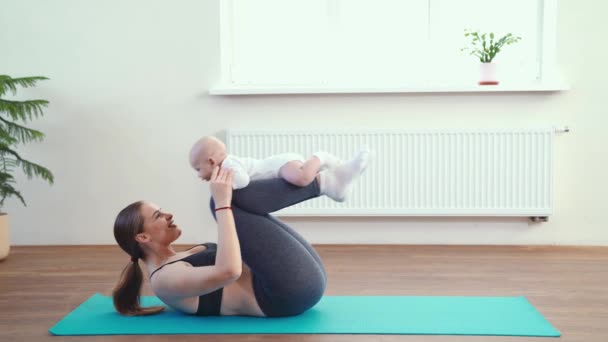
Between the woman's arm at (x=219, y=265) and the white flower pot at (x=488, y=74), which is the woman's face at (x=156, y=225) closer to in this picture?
the woman's arm at (x=219, y=265)

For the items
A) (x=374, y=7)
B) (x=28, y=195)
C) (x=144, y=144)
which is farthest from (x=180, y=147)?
(x=374, y=7)

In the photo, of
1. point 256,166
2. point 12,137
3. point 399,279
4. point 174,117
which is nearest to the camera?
point 256,166

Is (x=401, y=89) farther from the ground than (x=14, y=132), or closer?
farther from the ground

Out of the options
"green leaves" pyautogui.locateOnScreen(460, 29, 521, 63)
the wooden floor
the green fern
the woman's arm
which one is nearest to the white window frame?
"green leaves" pyautogui.locateOnScreen(460, 29, 521, 63)

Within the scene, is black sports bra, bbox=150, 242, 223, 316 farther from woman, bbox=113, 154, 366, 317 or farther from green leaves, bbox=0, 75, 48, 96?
green leaves, bbox=0, 75, 48, 96

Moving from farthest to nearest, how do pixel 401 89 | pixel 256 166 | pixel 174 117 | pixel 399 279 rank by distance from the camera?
pixel 174 117 < pixel 401 89 < pixel 399 279 < pixel 256 166

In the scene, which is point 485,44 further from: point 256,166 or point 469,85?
point 256,166

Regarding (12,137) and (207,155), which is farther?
(12,137)

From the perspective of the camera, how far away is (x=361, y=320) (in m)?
2.49

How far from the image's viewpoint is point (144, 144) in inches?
164

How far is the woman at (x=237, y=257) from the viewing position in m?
2.27

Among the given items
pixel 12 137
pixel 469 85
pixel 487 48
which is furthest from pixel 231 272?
pixel 487 48

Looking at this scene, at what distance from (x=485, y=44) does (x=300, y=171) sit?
2181 millimetres

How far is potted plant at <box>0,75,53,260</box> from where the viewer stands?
3762 mm
